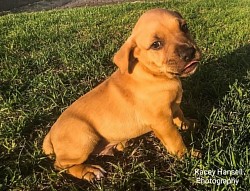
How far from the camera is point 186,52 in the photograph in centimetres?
321

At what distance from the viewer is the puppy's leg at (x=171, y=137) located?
3.50 meters

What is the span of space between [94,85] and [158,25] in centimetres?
215

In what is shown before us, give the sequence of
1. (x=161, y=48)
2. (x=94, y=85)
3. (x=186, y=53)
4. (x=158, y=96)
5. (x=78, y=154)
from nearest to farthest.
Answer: (x=186, y=53), (x=161, y=48), (x=158, y=96), (x=78, y=154), (x=94, y=85)

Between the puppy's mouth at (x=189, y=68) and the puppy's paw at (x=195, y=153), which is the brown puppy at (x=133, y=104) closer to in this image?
the puppy's mouth at (x=189, y=68)

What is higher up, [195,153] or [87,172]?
[195,153]

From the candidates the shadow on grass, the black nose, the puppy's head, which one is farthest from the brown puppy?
the shadow on grass

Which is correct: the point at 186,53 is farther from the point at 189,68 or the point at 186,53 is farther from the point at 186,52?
the point at 189,68

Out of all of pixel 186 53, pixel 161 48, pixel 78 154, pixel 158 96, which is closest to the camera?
pixel 186 53

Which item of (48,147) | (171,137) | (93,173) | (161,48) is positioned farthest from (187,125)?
(48,147)

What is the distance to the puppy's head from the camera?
327cm

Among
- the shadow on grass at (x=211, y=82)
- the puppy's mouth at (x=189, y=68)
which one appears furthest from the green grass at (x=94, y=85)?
the puppy's mouth at (x=189, y=68)

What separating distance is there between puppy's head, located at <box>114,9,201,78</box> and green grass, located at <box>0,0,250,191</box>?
2.65ft

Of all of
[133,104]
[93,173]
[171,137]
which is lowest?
[93,173]

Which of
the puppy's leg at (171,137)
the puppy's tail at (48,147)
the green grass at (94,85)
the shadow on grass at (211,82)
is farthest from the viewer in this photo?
the shadow on grass at (211,82)
